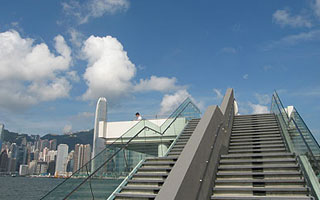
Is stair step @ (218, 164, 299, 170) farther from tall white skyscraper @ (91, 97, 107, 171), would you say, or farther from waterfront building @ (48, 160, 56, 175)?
waterfront building @ (48, 160, 56, 175)

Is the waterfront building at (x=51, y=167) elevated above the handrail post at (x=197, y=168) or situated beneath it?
elevated above

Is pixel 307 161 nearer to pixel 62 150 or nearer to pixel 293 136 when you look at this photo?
pixel 293 136

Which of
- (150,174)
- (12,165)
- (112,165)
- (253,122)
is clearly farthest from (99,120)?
(12,165)

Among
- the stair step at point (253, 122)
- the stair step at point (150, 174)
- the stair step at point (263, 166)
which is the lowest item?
the stair step at point (263, 166)

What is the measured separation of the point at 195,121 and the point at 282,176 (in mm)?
6714

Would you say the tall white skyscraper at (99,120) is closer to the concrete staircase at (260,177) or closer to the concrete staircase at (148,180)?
the concrete staircase at (148,180)

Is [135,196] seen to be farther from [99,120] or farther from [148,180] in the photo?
[99,120]

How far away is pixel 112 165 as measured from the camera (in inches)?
254

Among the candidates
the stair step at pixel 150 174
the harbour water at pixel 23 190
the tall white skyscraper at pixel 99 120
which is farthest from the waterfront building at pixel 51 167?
the stair step at pixel 150 174

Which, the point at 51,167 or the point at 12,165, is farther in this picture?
the point at 51,167

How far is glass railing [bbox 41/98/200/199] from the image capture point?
491 centimetres

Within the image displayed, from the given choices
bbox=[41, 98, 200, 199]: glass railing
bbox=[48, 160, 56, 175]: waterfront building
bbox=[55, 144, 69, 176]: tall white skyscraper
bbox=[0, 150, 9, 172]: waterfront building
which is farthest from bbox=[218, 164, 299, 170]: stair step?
bbox=[0, 150, 9, 172]: waterfront building

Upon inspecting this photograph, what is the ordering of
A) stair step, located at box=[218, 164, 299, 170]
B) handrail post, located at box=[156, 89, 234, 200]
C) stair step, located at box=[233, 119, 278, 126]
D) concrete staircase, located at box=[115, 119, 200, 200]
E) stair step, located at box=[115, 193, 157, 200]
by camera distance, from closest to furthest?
handrail post, located at box=[156, 89, 234, 200] → stair step, located at box=[115, 193, 157, 200] → concrete staircase, located at box=[115, 119, 200, 200] → stair step, located at box=[218, 164, 299, 170] → stair step, located at box=[233, 119, 278, 126]

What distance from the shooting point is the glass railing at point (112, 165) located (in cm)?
491
